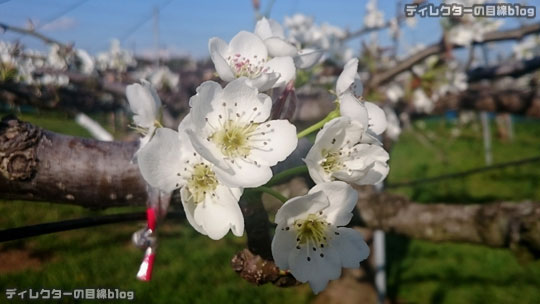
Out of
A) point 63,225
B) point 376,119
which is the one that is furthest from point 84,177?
point 376,119

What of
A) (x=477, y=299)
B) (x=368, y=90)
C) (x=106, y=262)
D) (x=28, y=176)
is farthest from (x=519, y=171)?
(x=28, y=176)

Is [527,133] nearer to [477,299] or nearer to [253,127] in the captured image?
[477,299]

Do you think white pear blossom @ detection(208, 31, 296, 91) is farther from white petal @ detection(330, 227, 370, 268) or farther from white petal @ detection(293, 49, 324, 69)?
white petal @ detection(330, 227, 370, 268)

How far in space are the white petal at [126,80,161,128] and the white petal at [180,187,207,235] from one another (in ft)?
0.55

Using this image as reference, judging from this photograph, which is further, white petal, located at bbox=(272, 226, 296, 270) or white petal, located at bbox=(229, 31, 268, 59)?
white petal, located at bbox=(229, 31, 268, 59)

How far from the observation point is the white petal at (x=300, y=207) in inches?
25.1

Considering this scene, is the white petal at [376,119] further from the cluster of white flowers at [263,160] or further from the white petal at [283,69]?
the white petal at [283,69]

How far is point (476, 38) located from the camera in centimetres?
264

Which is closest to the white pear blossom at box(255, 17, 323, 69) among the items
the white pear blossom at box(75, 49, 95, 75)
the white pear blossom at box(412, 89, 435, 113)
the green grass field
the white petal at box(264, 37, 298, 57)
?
the white petal at box(264, 37, 298, 57)

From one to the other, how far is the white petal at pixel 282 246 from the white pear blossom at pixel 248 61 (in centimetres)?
24

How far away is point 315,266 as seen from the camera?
0.70 meters

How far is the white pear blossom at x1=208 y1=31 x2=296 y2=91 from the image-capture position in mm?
725
